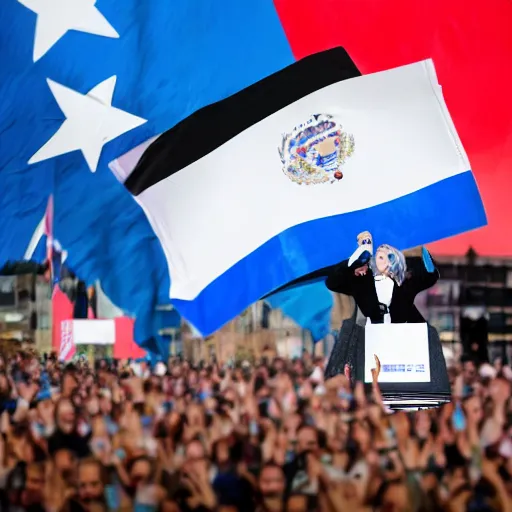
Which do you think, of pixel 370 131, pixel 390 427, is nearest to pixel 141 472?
pixel 390 427

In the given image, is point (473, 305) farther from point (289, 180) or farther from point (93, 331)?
point (93, 331)

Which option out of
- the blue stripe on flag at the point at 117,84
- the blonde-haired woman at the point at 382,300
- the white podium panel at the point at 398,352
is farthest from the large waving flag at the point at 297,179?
the white podium panel at the point at 398,352

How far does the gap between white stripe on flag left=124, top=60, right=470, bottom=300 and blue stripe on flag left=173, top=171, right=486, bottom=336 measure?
51 mm

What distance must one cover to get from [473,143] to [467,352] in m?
1.25

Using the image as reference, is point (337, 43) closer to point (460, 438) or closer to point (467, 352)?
point (467, 352)

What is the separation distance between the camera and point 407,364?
5285mm

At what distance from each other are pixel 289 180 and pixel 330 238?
1.44 ft

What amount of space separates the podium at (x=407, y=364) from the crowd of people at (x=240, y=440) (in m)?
0.07

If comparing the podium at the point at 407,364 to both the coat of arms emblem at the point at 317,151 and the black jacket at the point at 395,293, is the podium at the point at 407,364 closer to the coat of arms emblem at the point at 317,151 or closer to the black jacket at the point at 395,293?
the black jacket at the point at 395,293

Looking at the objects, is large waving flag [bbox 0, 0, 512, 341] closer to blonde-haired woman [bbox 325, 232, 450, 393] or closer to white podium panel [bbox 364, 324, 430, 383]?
blonde-haired woman [bbox 325, 232, 450, 393]

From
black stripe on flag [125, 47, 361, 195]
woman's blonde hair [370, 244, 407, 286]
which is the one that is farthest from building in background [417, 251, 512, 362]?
black stripe on flag [125, 47, 361, 195]

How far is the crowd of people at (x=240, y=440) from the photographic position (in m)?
4.64

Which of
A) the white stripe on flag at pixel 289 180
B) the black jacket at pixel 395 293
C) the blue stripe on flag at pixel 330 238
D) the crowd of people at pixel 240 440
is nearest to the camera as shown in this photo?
the crowd of people at pixel 240 440

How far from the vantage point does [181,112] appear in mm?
5910
